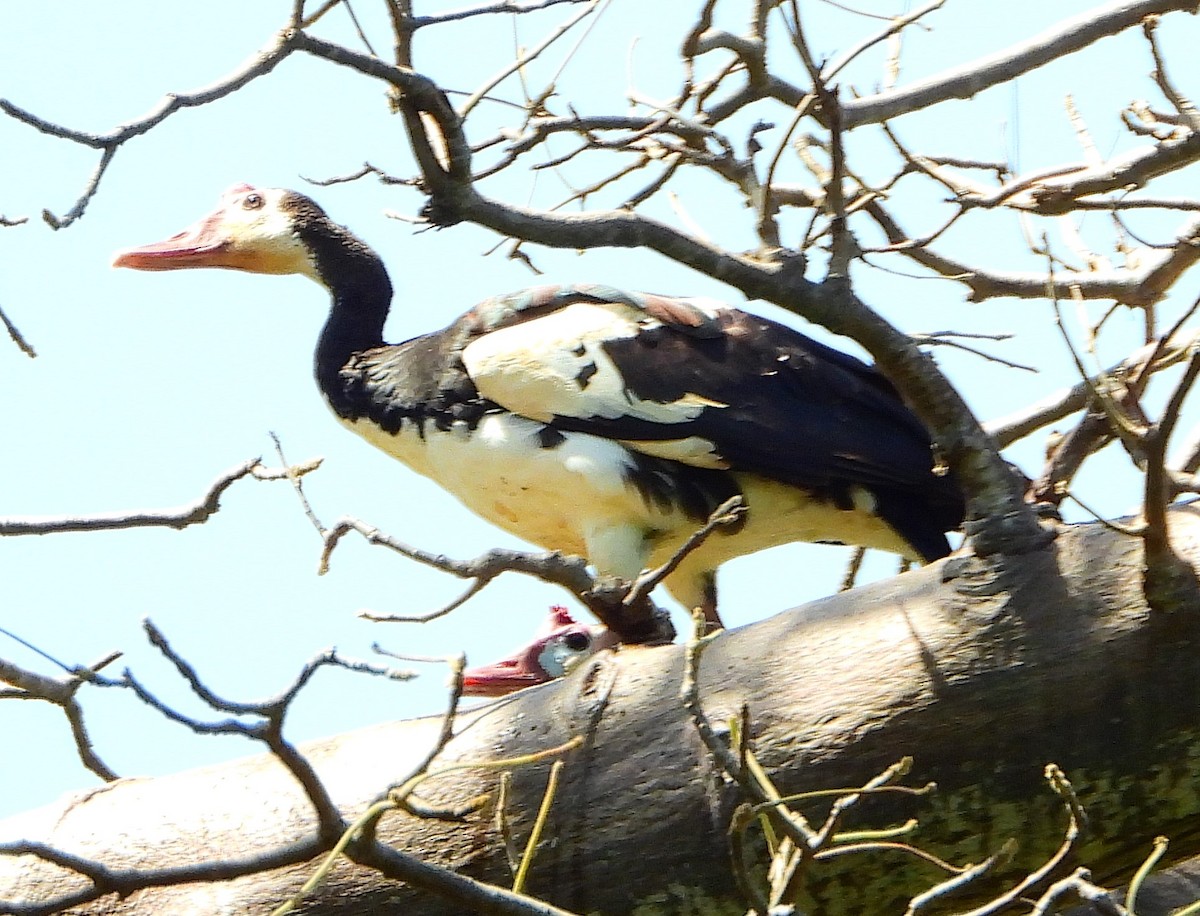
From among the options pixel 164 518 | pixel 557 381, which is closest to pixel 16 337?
pixel 164 518

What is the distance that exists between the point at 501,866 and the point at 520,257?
1558 millimetres

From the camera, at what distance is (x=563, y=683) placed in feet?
6.31

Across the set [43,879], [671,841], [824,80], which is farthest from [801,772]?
[43,879]

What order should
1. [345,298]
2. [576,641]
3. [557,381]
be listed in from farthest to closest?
[345,298] < [576,641] < [557,381]

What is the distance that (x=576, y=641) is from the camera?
338 cm

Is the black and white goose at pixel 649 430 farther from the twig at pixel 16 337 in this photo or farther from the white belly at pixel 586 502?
the twig at pixel 16 337

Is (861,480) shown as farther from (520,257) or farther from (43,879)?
(43,879)

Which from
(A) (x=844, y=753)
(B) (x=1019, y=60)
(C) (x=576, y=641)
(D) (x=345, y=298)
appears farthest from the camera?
(D) (x=345, y=298)

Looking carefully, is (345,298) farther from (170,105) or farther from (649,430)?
(170,105)

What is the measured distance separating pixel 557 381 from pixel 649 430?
0.64 feet

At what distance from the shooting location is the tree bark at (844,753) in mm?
1677

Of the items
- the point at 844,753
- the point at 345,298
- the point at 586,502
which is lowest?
the point at 844,753

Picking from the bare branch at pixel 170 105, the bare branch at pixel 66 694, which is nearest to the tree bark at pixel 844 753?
the bare branch at pixel 66 694

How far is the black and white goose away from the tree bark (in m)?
1.12
